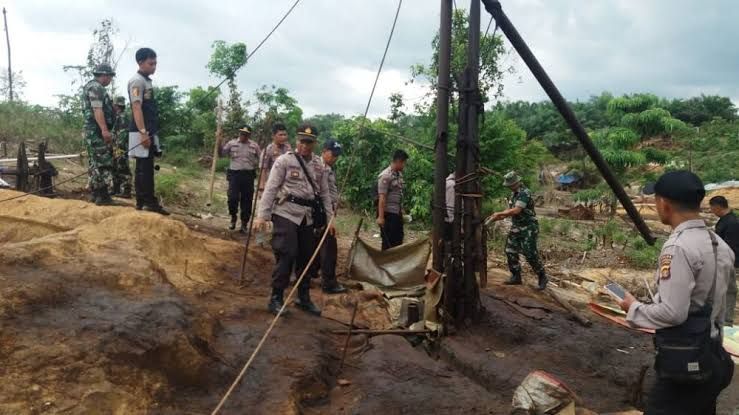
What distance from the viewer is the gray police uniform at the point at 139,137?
6594 millimetres

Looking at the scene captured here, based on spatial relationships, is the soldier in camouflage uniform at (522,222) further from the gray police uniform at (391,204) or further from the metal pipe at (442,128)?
the metal pipe at (442,128)

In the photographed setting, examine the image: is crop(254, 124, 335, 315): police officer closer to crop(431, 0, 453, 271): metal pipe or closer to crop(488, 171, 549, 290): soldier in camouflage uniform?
crop(431, 0, 453, 271): metal pipe

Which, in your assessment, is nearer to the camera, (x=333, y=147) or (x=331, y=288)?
(x=333, y=147)

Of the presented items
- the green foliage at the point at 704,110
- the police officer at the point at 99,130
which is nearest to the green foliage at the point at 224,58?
the police officer at the point at 99,130

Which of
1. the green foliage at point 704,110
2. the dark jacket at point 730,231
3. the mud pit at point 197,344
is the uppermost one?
the green foliage at point 704,110

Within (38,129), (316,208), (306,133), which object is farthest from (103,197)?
(38,129)

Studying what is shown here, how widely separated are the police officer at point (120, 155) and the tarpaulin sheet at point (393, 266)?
11.2 ft

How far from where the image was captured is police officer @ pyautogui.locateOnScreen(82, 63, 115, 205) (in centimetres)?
679

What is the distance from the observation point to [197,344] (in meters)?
4.07

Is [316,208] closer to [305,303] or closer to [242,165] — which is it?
[305,303]

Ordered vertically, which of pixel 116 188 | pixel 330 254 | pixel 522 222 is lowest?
pixel 330 254

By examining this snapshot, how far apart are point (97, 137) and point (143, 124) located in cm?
90

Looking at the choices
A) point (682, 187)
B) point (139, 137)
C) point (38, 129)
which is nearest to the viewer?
point (682, 187)

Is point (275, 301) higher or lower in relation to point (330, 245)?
lower
